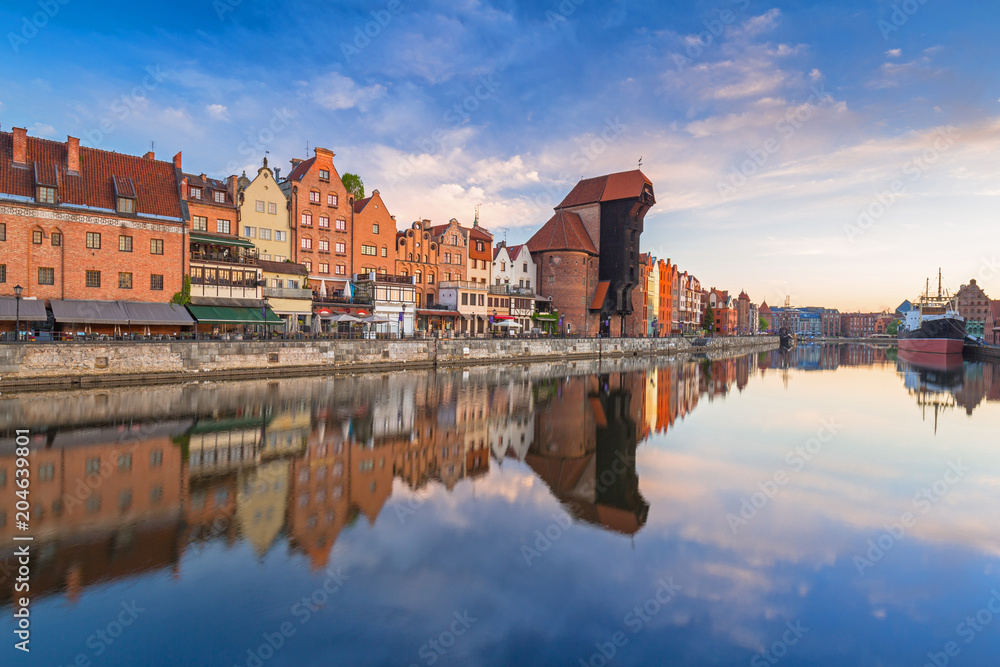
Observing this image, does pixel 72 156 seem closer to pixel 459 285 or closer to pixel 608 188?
pixel 459 285

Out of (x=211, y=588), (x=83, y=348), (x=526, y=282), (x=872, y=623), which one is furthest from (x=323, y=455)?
(x=526, y=282)

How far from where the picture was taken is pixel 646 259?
86188 mm

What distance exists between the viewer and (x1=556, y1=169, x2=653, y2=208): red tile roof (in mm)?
69750

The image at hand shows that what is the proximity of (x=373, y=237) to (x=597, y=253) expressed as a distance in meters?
34.4

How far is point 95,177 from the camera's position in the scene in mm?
34719

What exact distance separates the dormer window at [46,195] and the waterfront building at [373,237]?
22.6 meters

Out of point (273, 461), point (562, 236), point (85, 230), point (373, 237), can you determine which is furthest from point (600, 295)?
point (273, 461)

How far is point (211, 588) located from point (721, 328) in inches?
5612

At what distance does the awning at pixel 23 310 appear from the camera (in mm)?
28809

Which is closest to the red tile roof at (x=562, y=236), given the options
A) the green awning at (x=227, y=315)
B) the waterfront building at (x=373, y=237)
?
the waterfront building at (x=373, y=237)

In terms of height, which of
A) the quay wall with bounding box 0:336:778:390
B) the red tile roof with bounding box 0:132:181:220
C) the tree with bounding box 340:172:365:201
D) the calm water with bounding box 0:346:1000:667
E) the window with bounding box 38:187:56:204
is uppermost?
the tree with bounding box 340:172:365:201

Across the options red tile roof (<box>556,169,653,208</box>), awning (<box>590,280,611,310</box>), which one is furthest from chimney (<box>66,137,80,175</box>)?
red tile roof (<box>556,169,653,208</box>)

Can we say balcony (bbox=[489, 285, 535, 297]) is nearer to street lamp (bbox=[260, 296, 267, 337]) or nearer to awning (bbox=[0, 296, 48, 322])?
street lamp (bbox=[260, 296, 267, 337])

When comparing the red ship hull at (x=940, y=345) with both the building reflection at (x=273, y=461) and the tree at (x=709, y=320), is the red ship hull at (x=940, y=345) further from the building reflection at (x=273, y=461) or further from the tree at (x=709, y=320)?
the building reflection at (x=273, y=461)
